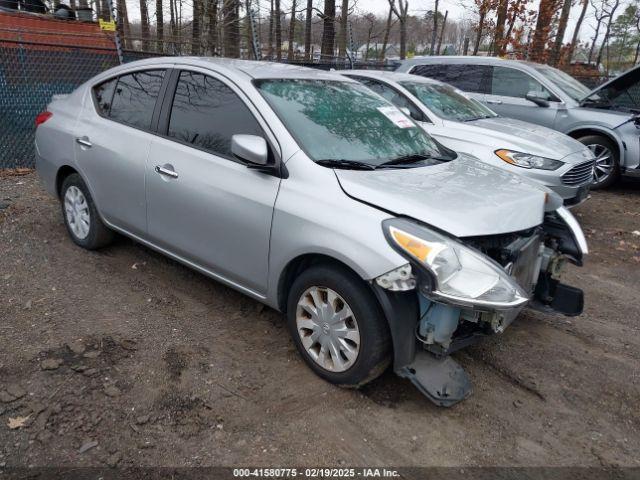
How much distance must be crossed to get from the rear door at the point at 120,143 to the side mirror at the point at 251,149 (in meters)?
1.10

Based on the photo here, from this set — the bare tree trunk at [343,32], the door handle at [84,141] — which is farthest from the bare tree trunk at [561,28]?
the door handle at [84,141]

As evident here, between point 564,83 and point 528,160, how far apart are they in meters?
3.70

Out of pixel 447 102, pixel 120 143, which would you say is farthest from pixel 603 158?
pixel 120 143

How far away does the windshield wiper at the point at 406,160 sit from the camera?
3311 mm

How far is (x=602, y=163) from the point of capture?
806 centimetres

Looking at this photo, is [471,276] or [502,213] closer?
[471,276]

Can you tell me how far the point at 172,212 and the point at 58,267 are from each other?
4.84 feet

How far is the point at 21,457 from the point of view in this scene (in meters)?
2.43

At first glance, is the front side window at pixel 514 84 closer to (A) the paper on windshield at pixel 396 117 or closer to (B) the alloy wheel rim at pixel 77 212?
(A) the paper on windshield at pixel 396 117

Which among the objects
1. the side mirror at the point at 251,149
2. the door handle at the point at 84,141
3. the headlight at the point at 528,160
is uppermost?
the side mirror at the point at 251,149

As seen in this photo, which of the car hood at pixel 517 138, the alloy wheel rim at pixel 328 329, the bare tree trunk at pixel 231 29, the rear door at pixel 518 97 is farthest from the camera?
the bare tree trunk at pixel 231 29

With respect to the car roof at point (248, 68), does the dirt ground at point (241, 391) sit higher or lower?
lower

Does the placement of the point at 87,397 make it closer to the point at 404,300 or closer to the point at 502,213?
the point at 404,300

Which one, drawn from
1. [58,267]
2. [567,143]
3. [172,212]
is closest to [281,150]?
[172,212]
